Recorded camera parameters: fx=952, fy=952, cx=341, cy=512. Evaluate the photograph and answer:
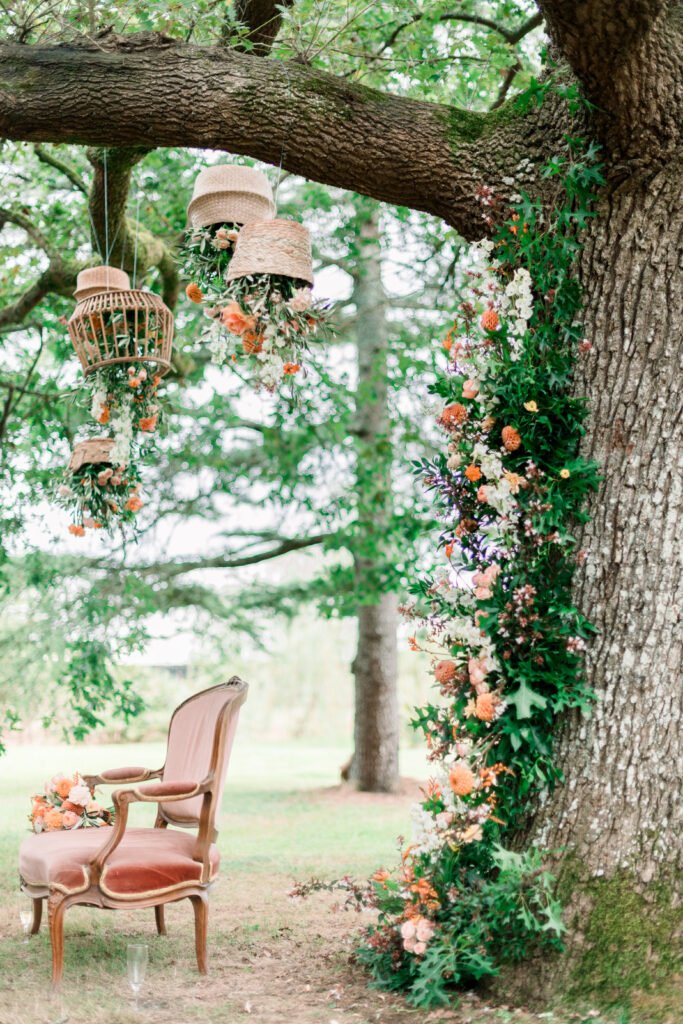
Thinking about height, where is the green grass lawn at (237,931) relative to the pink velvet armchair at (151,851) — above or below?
below

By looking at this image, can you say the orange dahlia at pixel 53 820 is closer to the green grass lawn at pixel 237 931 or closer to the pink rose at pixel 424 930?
the green grass lawn at pixel 237 931

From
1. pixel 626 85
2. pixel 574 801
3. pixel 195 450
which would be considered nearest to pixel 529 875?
pixel 574 801

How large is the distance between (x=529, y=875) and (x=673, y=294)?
1.95m

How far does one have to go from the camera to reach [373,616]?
948cm

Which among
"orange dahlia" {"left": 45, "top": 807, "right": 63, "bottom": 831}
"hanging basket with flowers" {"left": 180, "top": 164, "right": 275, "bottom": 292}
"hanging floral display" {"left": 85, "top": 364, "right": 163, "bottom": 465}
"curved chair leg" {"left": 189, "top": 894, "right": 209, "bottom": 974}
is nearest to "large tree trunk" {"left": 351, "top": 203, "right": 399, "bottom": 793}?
"hanging floral display" {"left": 85, "top": 364, "right": 163, "bottom": 465}

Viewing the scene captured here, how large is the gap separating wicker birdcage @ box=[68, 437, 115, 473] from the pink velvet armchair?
131cm

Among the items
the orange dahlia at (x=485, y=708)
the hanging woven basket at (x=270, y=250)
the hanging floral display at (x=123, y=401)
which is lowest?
the orange dahlia at (x=485, y=708)

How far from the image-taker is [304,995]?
331 cm

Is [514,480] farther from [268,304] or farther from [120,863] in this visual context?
[120,863]

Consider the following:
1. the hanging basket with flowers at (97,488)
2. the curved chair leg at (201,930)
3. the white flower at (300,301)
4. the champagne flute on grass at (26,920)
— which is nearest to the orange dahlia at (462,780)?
the curved chair leg at (201,930)

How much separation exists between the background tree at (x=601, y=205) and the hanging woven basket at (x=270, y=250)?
37cm

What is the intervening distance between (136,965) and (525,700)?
5.42 ft

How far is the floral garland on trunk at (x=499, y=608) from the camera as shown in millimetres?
3041

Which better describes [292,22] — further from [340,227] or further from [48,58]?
[340,227]
